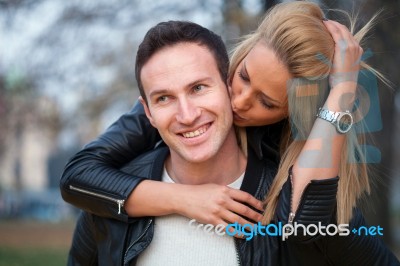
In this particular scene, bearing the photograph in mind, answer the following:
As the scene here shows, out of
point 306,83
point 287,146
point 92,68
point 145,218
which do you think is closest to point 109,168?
point 145,218

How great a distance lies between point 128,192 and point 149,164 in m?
0.30

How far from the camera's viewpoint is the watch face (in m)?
2.44

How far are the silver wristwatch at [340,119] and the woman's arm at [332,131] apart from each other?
0.05ft

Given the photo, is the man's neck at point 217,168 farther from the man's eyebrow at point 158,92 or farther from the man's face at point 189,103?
the man's eyebrow at point 158,92

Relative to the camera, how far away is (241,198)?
2.56 m

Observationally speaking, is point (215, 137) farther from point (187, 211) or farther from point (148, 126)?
point (148, 126)

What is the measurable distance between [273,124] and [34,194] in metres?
34.3

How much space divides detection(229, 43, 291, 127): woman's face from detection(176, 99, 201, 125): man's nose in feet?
0.67

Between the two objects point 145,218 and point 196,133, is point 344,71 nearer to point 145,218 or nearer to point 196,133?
point 196,133

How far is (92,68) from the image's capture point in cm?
1205

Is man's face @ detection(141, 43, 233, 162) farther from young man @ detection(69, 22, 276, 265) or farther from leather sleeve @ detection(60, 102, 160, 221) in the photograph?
leather sleeve @ detection(60, 102, 160, 221)

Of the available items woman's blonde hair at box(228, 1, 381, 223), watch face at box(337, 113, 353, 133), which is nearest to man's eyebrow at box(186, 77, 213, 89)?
woman's blonde hair at box(228, 1, 381, 223)

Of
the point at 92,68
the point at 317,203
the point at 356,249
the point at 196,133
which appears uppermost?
the point at 92,68

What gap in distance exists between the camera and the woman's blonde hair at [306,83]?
251 centimetres
